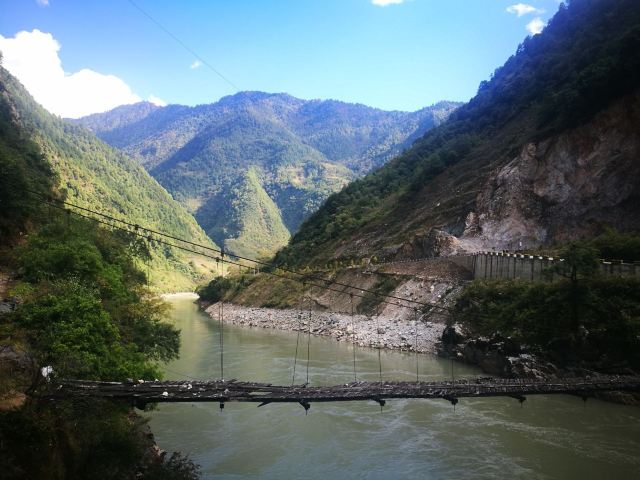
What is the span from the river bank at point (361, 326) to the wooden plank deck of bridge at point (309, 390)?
14.8 meters

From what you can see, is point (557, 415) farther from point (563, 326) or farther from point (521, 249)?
point (521, 249)

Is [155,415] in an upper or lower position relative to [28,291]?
lower

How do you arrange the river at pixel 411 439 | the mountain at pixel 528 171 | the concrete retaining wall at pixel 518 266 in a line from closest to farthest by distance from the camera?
1. the river at pixel 411 439
2. the concrete retaining wall at pixel 518 266
3. the mountain at pixel 528 171

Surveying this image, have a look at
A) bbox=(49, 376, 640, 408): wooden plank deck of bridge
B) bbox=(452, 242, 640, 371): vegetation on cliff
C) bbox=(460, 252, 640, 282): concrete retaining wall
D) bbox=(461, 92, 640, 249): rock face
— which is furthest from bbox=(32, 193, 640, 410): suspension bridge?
bbox=(461, 92, 640, 249): rock face

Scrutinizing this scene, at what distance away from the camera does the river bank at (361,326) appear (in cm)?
2908

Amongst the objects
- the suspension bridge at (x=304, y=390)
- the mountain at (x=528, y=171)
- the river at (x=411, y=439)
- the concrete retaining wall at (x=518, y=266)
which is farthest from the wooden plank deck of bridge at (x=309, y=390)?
the mountain at (x=528, y=171)

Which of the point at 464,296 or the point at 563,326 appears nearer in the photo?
the point at 563,326

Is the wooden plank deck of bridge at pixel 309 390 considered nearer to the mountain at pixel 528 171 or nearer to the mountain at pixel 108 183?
the mountain at pixel 528 171

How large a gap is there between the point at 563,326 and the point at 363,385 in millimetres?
11935

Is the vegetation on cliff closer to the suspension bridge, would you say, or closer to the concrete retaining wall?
the concrete retaining wall

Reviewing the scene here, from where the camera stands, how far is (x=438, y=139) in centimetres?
7531

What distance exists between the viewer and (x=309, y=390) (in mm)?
11773

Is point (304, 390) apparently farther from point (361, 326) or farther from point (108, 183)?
point (108, 183)

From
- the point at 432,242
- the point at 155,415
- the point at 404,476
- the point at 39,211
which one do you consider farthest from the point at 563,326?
the point at 39,211
